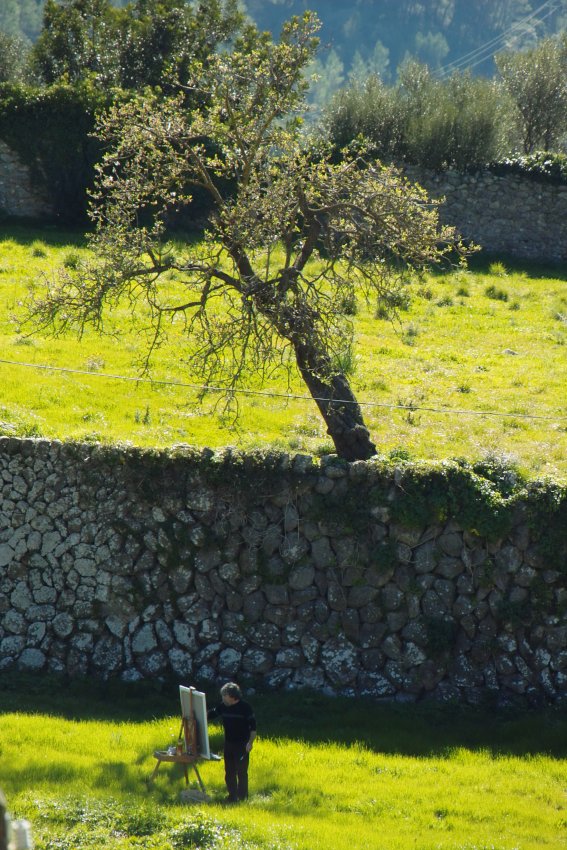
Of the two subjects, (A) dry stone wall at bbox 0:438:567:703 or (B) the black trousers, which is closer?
(B) the black trousers

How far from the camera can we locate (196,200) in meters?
29.3

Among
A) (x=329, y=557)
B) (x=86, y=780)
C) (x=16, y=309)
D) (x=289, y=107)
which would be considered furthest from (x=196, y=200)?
(x=86, y=780)

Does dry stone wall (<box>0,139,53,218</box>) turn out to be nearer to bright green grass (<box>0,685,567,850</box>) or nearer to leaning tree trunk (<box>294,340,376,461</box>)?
leaning tree trunk (<box>294,340,376,461</box>)

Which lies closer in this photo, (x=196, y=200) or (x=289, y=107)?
(x=289, y=107)

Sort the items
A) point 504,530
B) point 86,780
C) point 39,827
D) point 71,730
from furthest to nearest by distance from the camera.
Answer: point 504,530 < point 71,730 < point 86,780 < point 39,827

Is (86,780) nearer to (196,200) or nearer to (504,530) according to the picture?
(504,530)

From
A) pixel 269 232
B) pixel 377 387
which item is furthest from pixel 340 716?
pixel 377 387

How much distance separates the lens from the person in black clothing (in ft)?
33.9

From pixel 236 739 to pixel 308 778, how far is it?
1202 millimetres

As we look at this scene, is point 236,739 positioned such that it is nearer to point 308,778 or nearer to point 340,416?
point 308,778

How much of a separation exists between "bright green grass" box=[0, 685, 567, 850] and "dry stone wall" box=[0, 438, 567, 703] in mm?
543

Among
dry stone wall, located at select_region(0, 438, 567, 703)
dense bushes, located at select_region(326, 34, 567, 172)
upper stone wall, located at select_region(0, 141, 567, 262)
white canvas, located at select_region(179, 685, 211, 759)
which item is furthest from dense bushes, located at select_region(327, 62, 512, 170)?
white canvas, located at select_region(179, 685, 211, 759)

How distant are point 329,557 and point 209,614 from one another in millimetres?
1758

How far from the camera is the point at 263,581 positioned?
14320 millimetres
